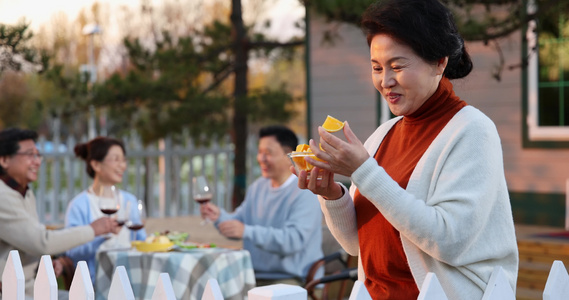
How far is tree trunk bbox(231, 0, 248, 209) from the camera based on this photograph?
44.8 ft

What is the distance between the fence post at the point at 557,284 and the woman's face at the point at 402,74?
0.56 m

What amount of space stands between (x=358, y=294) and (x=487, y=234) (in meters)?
0.36

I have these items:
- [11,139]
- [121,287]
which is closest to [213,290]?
[121,287]

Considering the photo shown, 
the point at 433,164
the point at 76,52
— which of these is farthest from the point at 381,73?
the point at 76,52

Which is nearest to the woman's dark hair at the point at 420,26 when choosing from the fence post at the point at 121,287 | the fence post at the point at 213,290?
the fence post at the point at 213,290

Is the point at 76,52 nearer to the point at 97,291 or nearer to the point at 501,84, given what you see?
the point at 501,84

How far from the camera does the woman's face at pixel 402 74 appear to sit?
207cm

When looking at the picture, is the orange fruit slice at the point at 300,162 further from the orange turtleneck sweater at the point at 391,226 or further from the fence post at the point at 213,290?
the fence post at the point at 213,290

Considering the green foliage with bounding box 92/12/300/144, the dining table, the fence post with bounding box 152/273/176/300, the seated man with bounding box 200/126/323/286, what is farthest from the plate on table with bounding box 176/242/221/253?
the green foliage with bounding box 92/12/300/144

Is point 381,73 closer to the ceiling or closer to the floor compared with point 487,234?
closer to the ceiling

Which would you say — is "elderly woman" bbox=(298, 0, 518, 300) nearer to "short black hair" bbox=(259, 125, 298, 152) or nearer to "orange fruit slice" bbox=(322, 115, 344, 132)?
"orange fruit slice" bbox=(322, 115, 344, 132)

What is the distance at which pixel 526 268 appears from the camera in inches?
301

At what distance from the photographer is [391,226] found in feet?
7.00

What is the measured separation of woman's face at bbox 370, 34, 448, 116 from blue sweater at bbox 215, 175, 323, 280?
3.27 m
